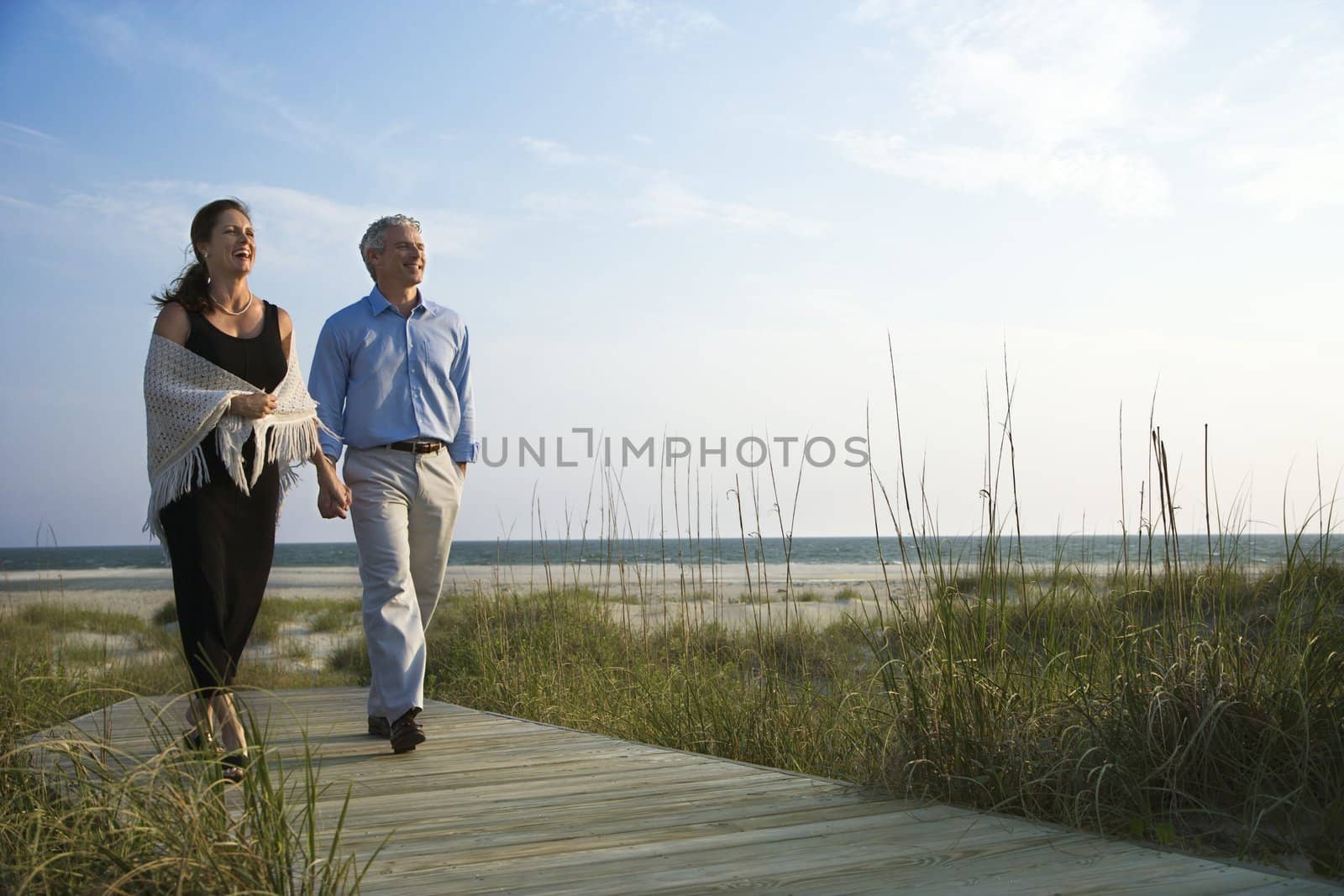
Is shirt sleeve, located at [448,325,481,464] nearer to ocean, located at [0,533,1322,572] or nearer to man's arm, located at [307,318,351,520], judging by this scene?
man's arm, located at [307,318,351,520]

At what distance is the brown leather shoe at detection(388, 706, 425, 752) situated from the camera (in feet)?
12.3

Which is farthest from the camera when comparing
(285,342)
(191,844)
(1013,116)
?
(1013,116)

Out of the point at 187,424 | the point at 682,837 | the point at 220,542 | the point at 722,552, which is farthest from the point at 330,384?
the point at 722,552

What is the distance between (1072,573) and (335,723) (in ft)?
10.1

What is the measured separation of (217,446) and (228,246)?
2.06ft

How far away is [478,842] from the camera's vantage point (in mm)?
2361

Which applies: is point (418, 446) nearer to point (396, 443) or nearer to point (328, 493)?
point (396, 443)

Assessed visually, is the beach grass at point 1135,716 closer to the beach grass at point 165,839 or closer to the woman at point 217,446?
the beach grass at point 165,839

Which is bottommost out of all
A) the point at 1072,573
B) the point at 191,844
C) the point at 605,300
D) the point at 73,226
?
the point at 191,844

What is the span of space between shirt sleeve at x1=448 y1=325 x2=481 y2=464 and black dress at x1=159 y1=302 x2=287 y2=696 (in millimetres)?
997

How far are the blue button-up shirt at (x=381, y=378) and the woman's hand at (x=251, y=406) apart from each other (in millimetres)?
613

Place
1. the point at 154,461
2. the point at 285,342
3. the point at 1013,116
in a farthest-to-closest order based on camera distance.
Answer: the point at 1013,116
the point at 285,342
the point at 154,461

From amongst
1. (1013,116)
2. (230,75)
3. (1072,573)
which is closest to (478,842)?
(1072,573)

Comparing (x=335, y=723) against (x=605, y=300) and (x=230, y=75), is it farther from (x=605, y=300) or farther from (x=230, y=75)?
(x=230, y=75)
